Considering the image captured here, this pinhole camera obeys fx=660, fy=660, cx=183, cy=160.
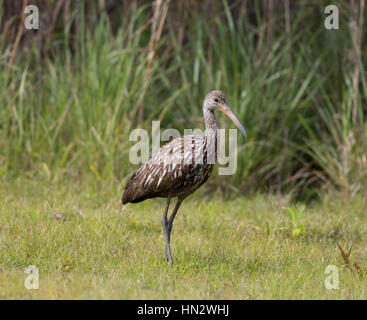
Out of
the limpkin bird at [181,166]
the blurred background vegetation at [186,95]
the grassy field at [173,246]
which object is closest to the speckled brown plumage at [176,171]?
the limpkin bird at [181,166]

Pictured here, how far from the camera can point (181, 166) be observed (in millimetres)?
5250

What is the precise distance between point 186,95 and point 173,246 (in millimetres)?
3389

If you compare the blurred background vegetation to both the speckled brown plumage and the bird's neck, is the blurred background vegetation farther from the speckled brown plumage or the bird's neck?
the bird's neck

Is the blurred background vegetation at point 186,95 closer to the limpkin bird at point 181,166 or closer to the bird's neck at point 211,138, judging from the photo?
the limpkin bird at point 181,166

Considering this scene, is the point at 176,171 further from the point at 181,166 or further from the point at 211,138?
the point at 211,138

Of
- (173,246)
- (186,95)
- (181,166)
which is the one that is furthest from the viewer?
(186,95)

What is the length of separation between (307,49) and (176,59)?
180cm

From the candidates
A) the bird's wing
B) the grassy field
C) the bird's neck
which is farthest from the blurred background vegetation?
the bird's neck

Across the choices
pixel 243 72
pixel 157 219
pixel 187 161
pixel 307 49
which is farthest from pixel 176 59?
pixel 187 161

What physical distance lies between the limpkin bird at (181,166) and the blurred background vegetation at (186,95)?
194 centimetres

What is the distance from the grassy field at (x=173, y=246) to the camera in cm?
448

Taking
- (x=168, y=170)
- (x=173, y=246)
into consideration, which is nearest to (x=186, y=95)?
(x=173, y=246)

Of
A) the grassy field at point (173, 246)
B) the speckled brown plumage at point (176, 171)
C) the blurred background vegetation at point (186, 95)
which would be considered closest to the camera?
the grassy field at point (173, 246)

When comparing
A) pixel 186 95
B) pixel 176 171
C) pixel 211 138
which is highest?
pixel 186 95
